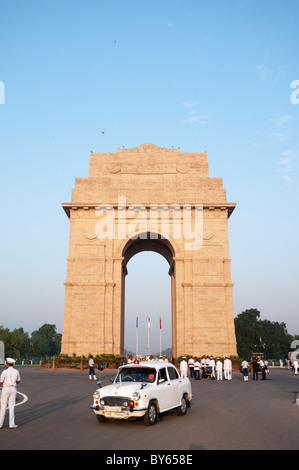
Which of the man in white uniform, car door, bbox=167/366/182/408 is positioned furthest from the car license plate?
the man in white uniform

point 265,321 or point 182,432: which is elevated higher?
point 265,321

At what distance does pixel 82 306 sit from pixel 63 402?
76.5 ft

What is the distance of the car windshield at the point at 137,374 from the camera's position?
11.1m

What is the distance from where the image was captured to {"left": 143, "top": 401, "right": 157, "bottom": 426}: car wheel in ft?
32.3

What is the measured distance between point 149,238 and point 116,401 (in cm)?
3365

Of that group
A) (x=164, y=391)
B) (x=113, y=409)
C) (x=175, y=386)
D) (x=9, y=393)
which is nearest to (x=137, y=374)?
(x=164, y=391)

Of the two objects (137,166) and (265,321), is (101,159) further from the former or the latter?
(265,321)

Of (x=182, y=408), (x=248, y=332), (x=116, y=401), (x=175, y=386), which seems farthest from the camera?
(x=248, y=332)

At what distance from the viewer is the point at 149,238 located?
43.4m

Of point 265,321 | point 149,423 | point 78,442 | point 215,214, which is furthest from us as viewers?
point 265,321

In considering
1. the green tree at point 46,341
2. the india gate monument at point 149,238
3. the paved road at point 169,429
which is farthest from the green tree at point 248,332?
the paved road at point 169,429

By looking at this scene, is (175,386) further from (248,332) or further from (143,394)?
(248,332)

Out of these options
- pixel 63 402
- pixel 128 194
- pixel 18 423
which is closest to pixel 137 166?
pixel 128 194

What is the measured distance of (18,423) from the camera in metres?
10.5
